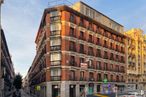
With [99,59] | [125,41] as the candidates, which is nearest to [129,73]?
[125,41]

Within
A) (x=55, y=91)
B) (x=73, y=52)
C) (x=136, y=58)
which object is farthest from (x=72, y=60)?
(x=136, y=58)

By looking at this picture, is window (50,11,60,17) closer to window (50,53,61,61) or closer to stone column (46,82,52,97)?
window (50,53,61,61)

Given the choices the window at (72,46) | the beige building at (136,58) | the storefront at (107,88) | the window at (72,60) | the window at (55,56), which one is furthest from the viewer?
the beige building at (136,58)

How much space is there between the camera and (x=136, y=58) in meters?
94.6

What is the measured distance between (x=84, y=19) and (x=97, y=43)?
8.11 m

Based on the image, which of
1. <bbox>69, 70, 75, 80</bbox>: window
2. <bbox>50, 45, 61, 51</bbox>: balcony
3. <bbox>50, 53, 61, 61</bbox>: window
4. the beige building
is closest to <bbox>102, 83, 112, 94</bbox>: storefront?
<bbox>69, 70, 75, 80</bbox>: window

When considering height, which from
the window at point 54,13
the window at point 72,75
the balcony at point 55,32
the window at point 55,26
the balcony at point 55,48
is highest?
the window at point 54,13

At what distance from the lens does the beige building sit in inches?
3543

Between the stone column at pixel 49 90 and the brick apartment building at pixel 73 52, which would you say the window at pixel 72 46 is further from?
the stone column at pixel 49 90

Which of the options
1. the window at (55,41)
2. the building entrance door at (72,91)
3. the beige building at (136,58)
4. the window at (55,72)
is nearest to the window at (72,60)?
the window at (55,72)

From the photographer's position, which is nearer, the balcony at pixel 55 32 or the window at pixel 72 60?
the balcony at pixel 55 32

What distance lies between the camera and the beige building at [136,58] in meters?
90.0

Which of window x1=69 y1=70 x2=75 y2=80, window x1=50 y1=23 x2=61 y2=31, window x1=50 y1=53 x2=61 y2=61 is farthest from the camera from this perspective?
window x1=50 y1=23 x2=61 y2=31

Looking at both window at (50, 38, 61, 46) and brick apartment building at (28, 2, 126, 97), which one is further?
window at (50, 38, 61, 46)
